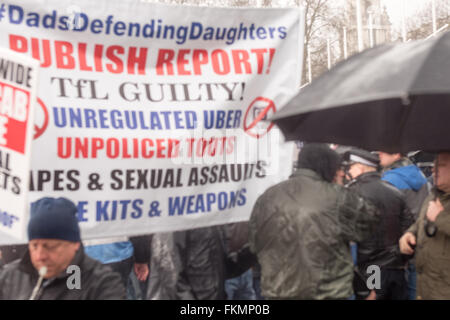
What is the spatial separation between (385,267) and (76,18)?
118 inches

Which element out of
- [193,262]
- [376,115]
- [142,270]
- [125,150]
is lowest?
[142,270]

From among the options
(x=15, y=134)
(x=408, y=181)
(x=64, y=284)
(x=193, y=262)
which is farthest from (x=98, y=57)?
(x=408, y=181)

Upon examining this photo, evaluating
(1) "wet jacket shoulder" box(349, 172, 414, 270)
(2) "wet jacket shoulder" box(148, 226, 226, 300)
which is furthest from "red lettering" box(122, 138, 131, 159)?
(1) "wet jacket shoulder" box(349, 172, 414, 270)

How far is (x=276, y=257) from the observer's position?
374cm

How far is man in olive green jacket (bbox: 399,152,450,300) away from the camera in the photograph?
372 centimetres

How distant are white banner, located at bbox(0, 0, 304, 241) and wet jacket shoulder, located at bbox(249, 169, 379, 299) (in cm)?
38

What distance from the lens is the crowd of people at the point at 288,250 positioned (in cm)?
289

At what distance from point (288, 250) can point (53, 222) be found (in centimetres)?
145

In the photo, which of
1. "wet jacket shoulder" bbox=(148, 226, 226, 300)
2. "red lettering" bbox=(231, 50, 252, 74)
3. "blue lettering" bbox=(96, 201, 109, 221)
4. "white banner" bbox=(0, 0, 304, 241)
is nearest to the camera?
"white banner" bbox=(0, 0, 304, 241)

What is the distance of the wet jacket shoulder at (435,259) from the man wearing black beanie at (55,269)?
1.95m

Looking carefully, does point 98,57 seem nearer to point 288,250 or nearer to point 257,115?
point 257,115

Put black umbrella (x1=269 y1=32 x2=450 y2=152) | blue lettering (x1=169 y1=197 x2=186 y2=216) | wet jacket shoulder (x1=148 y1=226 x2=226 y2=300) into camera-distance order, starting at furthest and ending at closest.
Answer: wet jacket shoulder (x1=148 y1=226 x2=226 y2=300) → blue lettering (x1=169 y1=197 x2=186 y2=216) → black umbrella (x1=269 y1=32 x2=450 y2=152)

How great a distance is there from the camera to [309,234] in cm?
365

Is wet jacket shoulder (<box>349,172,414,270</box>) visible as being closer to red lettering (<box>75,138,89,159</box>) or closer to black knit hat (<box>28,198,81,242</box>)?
red lettering (<box>75,138,89,159</box>)
